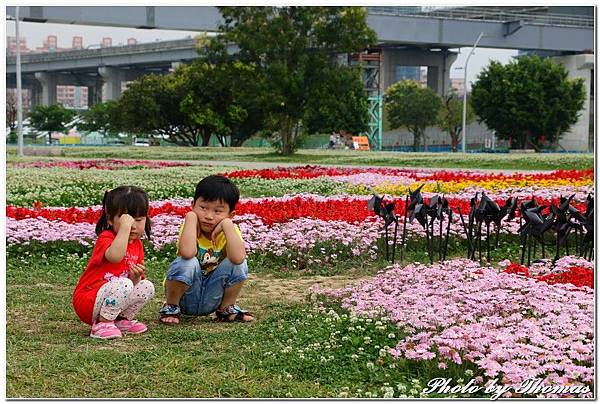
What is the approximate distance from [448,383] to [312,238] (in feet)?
12.0

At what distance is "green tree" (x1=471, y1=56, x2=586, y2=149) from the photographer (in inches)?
1748

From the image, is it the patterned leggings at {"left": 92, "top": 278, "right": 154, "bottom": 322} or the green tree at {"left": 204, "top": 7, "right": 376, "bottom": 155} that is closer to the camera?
the patterned leggings at {"left": 92, "top": 278, "right": 154, "bottom": 322}

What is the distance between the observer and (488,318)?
4414mm

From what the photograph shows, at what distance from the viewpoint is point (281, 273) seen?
664 cm

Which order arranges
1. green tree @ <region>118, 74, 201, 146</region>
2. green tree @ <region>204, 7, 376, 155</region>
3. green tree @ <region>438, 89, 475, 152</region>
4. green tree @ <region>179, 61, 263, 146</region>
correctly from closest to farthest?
green tree @ <region>204, 7, 376, 155</region> < green tree @ <region>179, 61, 263, 146</region> < green tree @ <region>118, 74, 201, 146</region> < green tree @ <region>438, 89, 475, 152</region>

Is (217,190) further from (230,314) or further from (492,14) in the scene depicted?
(492,14)

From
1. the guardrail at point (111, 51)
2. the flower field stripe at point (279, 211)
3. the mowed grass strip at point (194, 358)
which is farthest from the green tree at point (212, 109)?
the mowed grass strip at point (194, 358)

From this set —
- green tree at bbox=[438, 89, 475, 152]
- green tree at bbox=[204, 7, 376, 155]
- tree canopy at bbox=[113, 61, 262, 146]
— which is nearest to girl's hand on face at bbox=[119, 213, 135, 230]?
green tree at bbox=[204, 7, 376, 155]

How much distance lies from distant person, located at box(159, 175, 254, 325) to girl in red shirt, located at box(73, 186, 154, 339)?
0.22 meters

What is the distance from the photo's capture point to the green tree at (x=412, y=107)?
57375mm

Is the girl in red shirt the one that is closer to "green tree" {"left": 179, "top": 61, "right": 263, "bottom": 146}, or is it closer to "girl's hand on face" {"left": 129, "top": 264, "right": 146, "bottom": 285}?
"girl's hand on face" {"left": 129, "top": 264, "right": 146, "bottom": 285}

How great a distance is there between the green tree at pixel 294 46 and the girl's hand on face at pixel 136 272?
23.6 metres

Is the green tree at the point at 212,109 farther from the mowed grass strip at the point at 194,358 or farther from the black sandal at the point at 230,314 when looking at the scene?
the black sandal at the point at 230,314

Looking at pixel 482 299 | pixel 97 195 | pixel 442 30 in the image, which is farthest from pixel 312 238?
pixel 442 30
